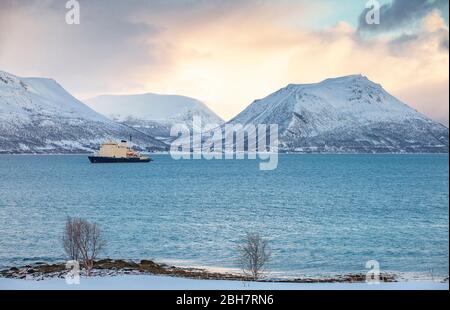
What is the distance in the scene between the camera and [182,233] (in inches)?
2104

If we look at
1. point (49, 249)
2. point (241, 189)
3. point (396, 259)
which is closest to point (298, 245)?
point (396, 259)

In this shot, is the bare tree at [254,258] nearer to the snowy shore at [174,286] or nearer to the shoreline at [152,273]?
the shoreline at [152,273]

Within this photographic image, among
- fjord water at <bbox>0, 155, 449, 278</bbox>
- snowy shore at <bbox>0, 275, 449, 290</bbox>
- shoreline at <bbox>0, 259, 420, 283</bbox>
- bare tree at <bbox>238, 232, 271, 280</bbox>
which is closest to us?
snowy shore at <bbox>0, 275, 449, 290</bbox>

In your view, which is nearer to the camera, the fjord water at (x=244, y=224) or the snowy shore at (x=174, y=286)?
the snowy shore at (x=174, y=286)

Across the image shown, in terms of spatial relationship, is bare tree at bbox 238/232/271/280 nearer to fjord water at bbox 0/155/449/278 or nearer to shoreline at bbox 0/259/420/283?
shoreline at bbox 0/259/420/283

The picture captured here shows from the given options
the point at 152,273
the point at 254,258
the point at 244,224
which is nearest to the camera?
the point at 254,258

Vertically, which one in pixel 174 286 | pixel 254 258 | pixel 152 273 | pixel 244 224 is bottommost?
pixel 152 273

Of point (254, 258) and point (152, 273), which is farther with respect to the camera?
point (152, 273)

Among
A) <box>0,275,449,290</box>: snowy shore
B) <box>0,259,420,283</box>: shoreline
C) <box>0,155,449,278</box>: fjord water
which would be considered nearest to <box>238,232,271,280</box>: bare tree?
<box>0,259,420,283</box>: shoreline

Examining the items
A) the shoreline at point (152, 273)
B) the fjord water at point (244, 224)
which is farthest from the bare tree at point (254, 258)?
the fjord water at point (244, 224)

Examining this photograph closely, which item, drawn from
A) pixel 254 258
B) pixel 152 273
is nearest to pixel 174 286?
pixel 254 258

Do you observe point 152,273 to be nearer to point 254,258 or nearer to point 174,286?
point 254,258

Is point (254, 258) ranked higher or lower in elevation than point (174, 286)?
lower
